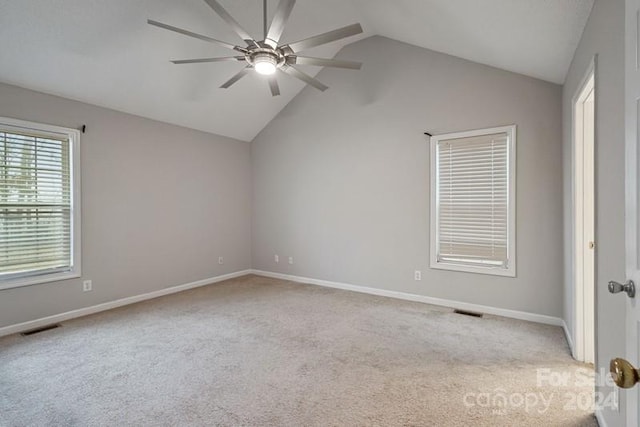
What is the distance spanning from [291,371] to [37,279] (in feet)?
10.2

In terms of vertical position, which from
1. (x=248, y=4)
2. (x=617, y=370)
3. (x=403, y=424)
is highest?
(x=248, y=4)

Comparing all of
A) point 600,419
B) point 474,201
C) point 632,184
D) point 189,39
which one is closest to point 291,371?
point 600,419

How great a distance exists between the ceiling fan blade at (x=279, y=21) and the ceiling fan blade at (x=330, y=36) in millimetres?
138

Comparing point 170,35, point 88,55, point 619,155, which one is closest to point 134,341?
point 88,55

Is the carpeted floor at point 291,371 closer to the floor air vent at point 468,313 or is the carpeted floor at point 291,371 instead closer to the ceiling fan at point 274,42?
the floor air vent at point 468,313

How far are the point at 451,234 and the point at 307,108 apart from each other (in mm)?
3028

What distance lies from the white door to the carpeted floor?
1204 mm

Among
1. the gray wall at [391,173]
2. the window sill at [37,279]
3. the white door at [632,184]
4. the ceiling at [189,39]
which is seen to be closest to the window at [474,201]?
the gray wall at [391,173]

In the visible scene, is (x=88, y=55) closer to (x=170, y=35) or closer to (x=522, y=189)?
(x=170, y=35)

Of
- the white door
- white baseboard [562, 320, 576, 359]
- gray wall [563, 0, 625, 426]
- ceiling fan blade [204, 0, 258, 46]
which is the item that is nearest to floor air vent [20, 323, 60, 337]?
ceiling fan blade [204, 0, 258, 46]

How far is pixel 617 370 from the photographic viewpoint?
0.88m

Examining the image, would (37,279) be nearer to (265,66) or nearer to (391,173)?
(265,66)

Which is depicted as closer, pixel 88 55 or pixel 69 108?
pixel 88 55

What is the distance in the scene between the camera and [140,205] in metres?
4.40
